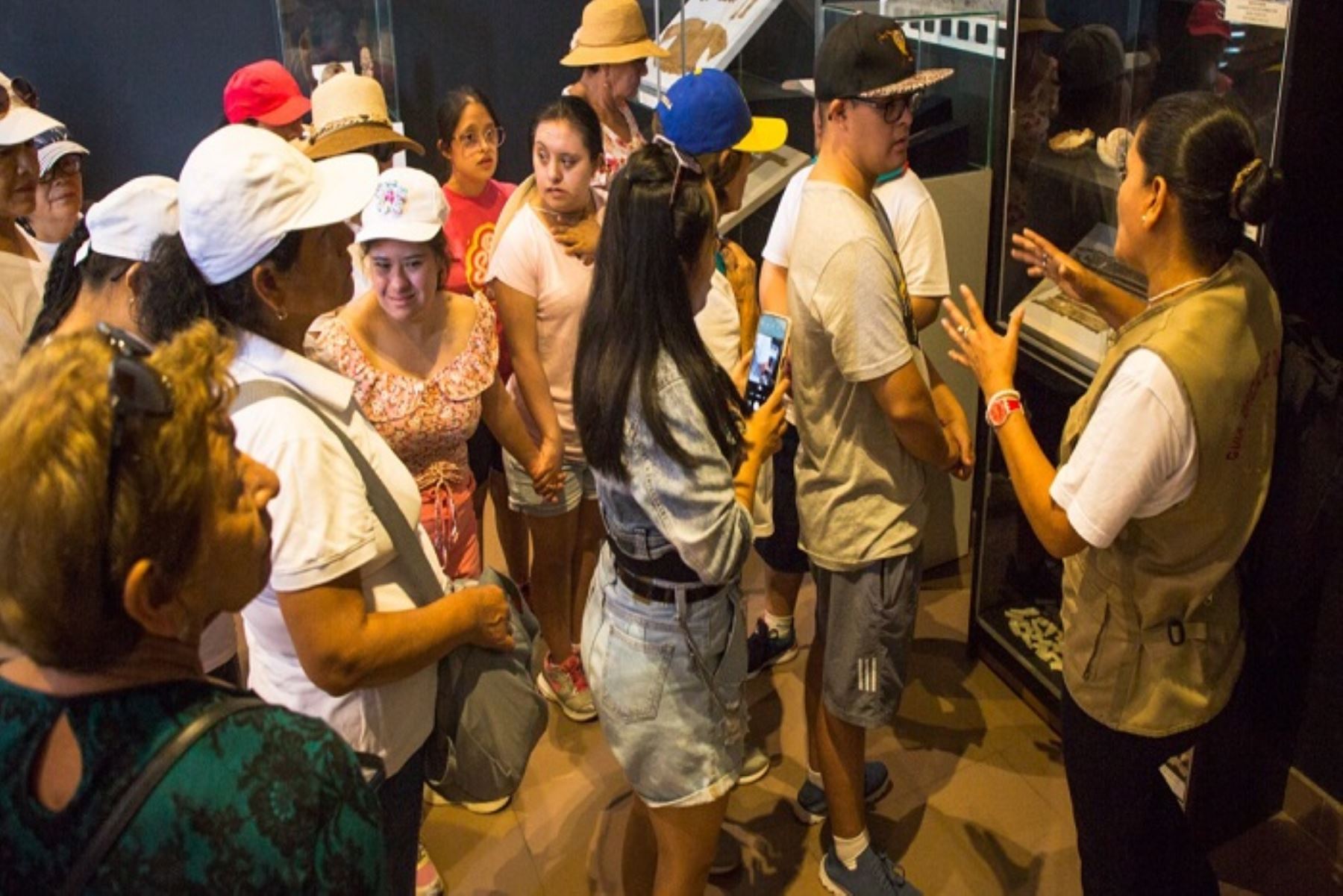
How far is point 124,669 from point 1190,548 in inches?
59.0

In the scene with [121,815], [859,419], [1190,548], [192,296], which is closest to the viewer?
[121,815]

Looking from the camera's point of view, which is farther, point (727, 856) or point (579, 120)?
point (579, 120)

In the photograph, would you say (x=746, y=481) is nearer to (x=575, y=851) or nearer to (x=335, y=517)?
(x=335, y=517)

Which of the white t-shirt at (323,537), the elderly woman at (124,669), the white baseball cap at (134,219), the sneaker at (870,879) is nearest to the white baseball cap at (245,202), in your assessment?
the white t-shirt at (323,537)

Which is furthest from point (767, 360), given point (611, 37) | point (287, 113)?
point (287, 113)

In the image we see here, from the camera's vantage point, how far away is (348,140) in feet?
10.6

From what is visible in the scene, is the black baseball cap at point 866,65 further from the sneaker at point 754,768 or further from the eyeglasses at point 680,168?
the sneaker at point 754,768

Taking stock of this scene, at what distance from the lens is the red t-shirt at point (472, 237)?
3.26 metres

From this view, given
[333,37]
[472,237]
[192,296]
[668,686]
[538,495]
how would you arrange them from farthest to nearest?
[333,37] → [472,237] → [538,495] → [668,686] → [192,296]

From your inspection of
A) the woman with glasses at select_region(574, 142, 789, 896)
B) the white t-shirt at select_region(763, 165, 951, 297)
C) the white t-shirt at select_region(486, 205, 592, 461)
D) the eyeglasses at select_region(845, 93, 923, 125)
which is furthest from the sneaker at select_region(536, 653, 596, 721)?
the eyeglasses at select_region(845, 93, 923, 125)

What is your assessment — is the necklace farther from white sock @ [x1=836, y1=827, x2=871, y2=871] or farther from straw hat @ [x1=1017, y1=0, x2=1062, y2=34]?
white sock @ [x1=836, y1=827, x2=871, y2=871]

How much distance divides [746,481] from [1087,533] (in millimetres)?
541

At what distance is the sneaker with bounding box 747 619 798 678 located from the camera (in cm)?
338

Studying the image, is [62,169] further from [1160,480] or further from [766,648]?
[1160,480]
